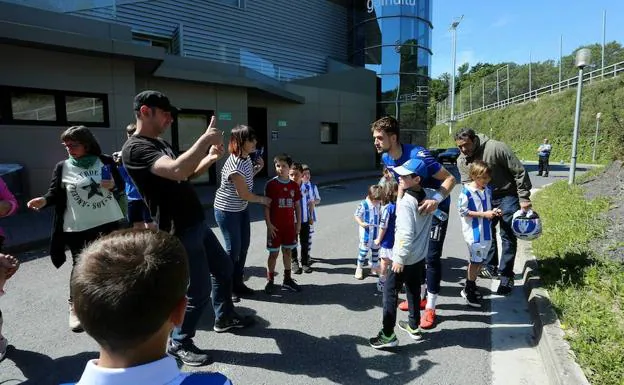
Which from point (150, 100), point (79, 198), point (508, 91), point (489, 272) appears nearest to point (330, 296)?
point (489, 272)

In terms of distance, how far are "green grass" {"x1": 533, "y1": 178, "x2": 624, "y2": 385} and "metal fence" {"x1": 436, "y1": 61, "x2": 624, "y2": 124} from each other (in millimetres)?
29759

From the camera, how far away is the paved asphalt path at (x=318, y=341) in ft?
10.0

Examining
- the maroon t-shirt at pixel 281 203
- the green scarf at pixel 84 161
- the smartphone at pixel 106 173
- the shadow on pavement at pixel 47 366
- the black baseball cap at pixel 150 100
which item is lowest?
the shadow on pavement at pixel 47 366

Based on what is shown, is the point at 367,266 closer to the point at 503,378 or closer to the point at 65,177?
the point at 503,378

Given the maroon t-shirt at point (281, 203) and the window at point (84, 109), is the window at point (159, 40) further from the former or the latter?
the maroon t-shirt at point (281, 203)

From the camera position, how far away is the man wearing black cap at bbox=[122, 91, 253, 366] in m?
2.52

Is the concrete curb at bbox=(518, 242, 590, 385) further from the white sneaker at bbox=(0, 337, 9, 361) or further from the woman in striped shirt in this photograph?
the white sneaker at bbox=(0, 337, 9, 361)

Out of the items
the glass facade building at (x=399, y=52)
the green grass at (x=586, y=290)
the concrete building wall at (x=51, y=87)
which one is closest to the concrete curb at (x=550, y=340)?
the green grass at (x=586, y=290)

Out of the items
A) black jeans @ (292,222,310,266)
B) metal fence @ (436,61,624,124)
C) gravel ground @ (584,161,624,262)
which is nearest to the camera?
gravel ground @ (584,161,624,262)

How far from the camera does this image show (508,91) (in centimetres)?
4475

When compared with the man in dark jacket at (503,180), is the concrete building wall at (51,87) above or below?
above

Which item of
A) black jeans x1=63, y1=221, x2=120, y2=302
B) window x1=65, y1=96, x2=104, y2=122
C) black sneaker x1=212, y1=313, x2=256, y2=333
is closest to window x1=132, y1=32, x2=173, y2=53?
window x1=65, y1=96, x2=104, y2=122

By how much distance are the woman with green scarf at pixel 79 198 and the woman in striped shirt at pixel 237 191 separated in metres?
1.06

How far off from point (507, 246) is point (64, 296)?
17.1 ft
